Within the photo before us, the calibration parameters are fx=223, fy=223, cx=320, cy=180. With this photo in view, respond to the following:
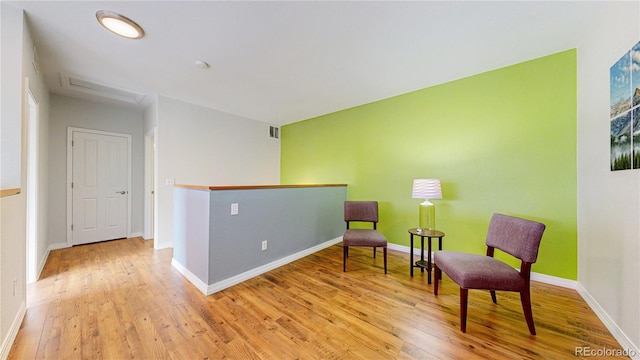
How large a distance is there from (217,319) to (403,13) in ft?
9.70

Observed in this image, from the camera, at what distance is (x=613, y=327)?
1657 mm

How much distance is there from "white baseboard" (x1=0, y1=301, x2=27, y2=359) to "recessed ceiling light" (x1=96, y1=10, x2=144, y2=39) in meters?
2.44

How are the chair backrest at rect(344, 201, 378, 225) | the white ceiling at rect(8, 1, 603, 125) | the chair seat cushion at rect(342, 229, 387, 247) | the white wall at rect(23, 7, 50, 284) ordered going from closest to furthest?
the white ceiling at rect(8, 1, 603, 125)
the white wall at rect(23, 7, 50, 284)
the chair seat cushion at rect(342, 229, 387, 247)
the chair backrest at rect(344, 201, 378, 225)

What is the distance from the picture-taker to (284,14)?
1823 mm

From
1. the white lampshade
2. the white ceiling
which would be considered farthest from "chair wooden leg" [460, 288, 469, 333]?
the white ceiling

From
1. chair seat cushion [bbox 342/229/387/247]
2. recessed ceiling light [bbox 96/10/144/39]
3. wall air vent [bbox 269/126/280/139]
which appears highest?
recessed ceiling light [bbox 96/10/144/39]

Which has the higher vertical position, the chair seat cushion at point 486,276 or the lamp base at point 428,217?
the lamp base at point 428,217

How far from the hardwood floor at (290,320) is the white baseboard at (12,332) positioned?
5cm

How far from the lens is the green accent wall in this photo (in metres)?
2.37

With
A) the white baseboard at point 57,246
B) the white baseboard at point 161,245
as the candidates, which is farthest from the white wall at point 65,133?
the white baseboard at point 161,245

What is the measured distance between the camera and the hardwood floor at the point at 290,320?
153cm

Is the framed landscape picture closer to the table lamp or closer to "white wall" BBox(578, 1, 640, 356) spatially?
"white wall" BBox(578, 1, 640, 356)

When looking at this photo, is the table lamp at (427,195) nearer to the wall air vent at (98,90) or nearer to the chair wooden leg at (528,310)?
the chair wooden leg at (528,310)

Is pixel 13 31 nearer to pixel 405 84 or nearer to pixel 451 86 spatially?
pixel 405 84
